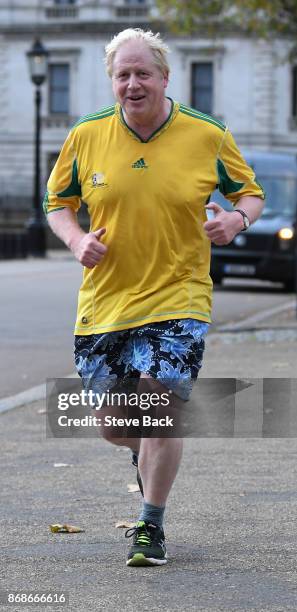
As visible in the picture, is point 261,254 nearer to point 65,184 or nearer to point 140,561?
point 65,184

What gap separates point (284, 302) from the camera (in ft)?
75.8

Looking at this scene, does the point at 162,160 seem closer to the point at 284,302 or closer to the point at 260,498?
the point at 260,498

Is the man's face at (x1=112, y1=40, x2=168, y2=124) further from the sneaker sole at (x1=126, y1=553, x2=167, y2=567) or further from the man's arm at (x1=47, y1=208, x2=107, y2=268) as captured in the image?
the sneaker sole at (x1=126, y1=553, x2=167, y2=567)

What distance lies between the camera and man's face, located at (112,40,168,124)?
544cm

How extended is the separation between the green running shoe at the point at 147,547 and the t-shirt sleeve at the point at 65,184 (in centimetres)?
115

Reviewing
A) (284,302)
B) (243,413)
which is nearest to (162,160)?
(243,413)

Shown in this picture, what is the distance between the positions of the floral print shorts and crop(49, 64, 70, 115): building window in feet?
187

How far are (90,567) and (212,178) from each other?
54.2 inches

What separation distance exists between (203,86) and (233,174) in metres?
56.6

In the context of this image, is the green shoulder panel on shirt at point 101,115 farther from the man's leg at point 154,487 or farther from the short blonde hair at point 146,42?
the man's leg at point 154,487

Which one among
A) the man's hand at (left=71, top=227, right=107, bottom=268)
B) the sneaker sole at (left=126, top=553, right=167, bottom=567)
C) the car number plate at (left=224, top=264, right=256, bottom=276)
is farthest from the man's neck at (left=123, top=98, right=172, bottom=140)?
the car number plate at (left=224, top=264, right=256, bottom=276)

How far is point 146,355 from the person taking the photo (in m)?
5.46

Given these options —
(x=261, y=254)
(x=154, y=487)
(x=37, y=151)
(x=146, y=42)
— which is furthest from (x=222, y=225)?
(x=37, y=151)

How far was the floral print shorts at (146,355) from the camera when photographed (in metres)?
5.46
